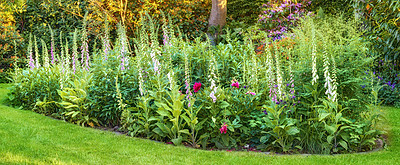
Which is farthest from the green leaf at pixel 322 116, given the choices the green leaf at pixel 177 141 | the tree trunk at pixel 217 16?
the tree trunk at pixel 217 16

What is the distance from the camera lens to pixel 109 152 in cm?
463

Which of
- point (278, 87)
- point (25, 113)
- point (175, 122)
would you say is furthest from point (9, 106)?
point (278, 87)

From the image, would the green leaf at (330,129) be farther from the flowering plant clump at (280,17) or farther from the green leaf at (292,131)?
the flowering plant clump at (280,17)

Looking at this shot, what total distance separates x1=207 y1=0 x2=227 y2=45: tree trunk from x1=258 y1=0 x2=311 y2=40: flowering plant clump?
4.03ft

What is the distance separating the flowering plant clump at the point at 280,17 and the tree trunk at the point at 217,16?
1227 mm

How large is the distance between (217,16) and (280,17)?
76.7 inches

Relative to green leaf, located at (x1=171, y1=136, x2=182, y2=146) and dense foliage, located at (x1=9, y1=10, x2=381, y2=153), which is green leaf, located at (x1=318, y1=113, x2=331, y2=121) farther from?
green leaf, located at (x1=171, y1=136, x2=182, y2=146)

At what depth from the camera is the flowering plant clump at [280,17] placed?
11.3 metres

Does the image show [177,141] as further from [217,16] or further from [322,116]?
[217,16]

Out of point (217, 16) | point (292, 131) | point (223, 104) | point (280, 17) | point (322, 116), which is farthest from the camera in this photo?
point (217, 16)

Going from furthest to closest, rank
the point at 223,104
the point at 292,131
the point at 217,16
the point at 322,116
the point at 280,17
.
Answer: the point at 217,16 < the point at 280,17 < the point at 223,104 < the point at 292,131 < the point at 322,116

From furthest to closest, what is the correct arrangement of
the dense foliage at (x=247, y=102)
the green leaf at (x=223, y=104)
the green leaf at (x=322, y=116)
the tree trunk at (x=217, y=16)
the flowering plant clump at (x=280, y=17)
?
the tree trunk at (x=217, y=16) < the flowering plant clump at (x=280, y=17) < the green leaf at (x=223, y=104) < the dense foliage at (x=247, y=102) < the green leaf at (x=322, y=116)

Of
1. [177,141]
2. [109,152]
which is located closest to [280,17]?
[177,141]

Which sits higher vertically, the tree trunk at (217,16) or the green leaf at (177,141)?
the tree trunk at (217,16)
